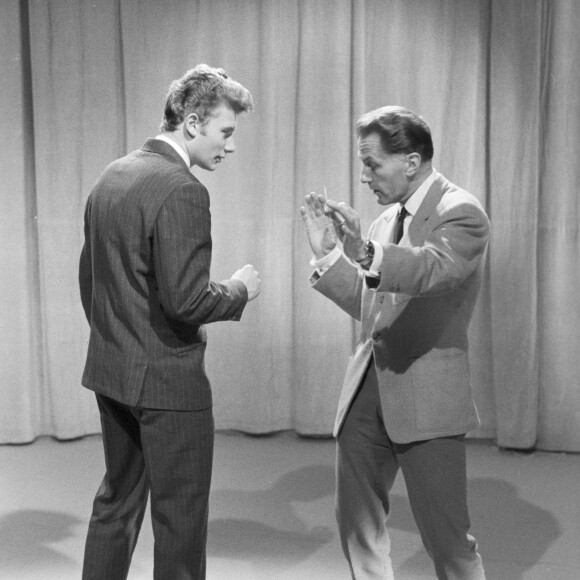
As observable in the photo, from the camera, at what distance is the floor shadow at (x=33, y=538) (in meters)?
2.91

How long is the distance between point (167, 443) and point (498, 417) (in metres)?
2.44

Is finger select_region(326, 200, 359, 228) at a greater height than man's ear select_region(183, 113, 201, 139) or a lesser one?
lesser

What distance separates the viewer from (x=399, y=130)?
2113 millimetres

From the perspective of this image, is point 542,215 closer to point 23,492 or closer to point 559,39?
point 559,39

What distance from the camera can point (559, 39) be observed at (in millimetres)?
3922

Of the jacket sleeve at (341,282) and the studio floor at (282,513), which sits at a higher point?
the jacket sleeve at (341,282)

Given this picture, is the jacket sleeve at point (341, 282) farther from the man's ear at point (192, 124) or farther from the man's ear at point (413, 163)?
the man's ear at point (192, 124)

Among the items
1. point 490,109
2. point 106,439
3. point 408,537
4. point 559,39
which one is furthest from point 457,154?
point 106,439

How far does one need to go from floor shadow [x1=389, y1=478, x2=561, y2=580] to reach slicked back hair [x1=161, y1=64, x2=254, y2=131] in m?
1.67

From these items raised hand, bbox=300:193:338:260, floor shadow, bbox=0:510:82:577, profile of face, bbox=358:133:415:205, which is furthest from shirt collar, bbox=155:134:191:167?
floor shadow, bbox=0:510:82:577

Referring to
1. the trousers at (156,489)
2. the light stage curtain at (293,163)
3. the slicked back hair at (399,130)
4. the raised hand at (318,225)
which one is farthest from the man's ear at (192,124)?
the light stage curtain at (293,163)

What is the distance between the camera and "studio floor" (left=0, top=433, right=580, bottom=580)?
288cm

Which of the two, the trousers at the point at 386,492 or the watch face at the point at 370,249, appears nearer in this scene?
the watch face at the point at 370,249

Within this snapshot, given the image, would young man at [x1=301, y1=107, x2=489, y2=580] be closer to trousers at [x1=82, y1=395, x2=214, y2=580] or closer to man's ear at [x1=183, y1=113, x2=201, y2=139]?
man's ear at [x1=183, y1=113, x2=201, y2=139]
